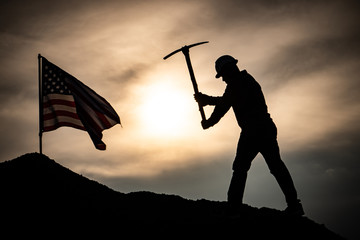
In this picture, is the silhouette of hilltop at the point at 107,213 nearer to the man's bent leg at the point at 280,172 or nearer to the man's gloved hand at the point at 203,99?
the man's bent leg at the point at 280,172

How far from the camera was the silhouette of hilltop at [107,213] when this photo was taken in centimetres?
652

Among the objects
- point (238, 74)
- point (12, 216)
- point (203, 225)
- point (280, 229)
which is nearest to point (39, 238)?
point (12, 216)

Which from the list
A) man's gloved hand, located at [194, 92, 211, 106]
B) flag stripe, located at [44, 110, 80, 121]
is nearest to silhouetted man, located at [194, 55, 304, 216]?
man's gloved hand, located at [194, 92, 211, 106]

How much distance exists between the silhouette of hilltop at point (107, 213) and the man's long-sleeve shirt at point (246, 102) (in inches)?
76.6

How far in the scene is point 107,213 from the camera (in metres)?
7.86

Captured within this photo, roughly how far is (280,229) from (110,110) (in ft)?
21.0

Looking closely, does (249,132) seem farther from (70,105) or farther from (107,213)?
(70,105)

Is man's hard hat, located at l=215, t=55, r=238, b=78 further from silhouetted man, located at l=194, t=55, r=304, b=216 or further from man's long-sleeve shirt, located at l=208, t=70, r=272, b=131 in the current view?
man's long-sleeve shirt, located at l=208, t=70, r=272, b=131

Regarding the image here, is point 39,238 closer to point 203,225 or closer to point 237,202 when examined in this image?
point 203,225

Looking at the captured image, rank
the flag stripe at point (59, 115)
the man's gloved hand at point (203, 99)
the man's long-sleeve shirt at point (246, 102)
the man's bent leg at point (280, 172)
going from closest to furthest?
the man's bent leg at point (280, 172) < the man's long-sleeve shirt at point (246, 102) < the man's gloved hand at point (203, 99) < the flag stripe at point (59, 115)

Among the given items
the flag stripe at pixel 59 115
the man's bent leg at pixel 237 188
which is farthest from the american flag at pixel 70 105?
the man's bent leg at pixel 237 188

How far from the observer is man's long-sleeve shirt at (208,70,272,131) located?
6867 millimetres

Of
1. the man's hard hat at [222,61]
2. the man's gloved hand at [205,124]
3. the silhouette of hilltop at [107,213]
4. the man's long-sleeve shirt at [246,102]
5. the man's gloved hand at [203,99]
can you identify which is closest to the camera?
the silhouette of hilltop at [107,213]

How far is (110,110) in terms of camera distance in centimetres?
1078
